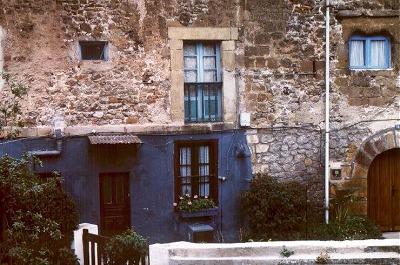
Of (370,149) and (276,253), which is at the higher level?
(370,149)

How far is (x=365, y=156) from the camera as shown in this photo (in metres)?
13.1

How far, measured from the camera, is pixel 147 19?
11797mm

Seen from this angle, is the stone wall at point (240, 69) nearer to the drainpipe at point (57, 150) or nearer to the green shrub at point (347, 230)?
the drainpipe at point (57, 150)

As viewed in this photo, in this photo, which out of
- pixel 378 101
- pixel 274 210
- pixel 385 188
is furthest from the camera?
pixel 385 188

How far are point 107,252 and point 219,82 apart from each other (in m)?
4.95

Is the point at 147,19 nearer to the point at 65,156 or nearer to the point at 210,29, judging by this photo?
the point at 210,29

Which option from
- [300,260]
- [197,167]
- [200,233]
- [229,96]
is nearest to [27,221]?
[200,233]

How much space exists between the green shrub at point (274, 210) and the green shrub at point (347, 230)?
339mm

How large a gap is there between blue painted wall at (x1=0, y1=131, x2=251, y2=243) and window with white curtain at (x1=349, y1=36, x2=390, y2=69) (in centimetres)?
317

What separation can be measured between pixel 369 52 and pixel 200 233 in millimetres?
Answer: 5602

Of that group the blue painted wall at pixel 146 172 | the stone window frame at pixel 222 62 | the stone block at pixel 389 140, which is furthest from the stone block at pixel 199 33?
the stone block at pixel 389 140

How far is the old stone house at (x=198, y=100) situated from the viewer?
1137 centimetres

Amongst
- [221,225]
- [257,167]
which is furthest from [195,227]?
[257,167]

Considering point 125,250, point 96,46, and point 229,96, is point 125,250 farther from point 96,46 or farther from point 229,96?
point 229,96
